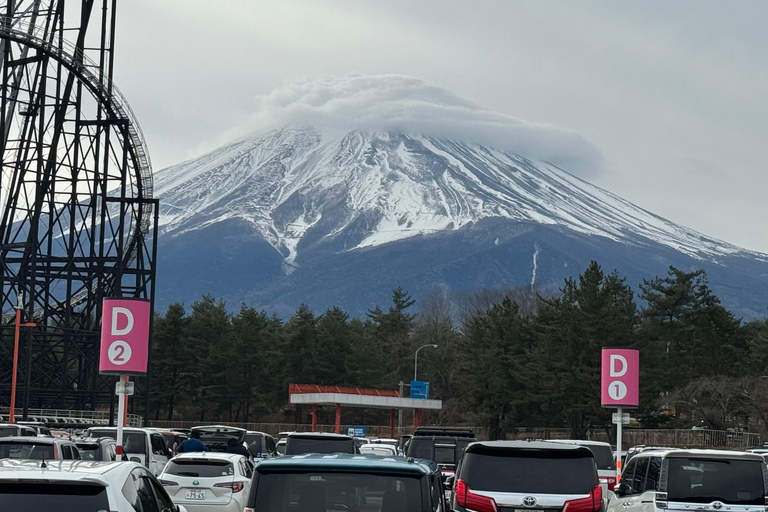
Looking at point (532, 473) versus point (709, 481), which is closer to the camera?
point (532, 473)

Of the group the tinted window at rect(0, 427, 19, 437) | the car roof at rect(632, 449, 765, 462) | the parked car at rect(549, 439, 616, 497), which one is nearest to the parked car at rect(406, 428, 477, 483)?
the parked car at rect(549, 439, 616, 497)

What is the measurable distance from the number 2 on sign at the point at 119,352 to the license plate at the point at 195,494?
5.89m

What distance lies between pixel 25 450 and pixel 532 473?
728 cm

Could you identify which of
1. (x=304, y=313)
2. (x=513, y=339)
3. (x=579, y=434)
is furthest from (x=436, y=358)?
(x=579, y=434)

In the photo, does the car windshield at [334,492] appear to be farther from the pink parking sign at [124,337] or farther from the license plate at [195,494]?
the pink parking sign at [124,337]

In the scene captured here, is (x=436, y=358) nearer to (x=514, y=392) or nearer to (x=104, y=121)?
(x=514, y=392)

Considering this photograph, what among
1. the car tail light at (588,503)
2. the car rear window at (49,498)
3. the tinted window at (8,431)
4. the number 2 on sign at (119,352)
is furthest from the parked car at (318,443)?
the car rear window at (49,498)

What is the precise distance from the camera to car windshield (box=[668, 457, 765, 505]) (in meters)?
14.3

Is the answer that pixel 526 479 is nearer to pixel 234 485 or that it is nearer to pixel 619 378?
pixel 234 485

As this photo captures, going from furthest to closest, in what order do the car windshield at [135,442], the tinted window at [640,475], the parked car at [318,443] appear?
the car windshield at [135,442], the parked car at [318,443], the tinted window at [640,475]

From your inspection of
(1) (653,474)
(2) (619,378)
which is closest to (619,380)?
(2) (619,378)

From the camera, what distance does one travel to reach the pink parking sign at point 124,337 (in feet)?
84.0

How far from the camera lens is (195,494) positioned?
2044 centimetres

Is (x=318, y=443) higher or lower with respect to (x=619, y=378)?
lower
